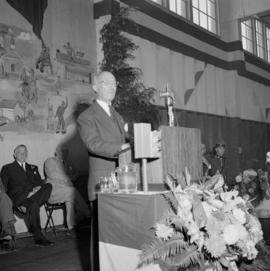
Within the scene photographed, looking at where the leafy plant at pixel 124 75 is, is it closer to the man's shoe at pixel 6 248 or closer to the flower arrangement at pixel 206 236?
the man's shoe at pixel 6 248

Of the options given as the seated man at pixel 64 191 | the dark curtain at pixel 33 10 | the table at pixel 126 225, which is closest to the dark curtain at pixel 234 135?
the seated man at pixel 64 191

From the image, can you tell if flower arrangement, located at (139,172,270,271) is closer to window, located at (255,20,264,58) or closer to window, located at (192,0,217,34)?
window, located at (192,0,217,34)

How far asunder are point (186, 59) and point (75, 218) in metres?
Answer: 5.11

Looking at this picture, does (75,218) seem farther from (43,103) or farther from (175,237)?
(175,237)

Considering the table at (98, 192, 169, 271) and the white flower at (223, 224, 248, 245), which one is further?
the table at (98, 192, 169, 271)

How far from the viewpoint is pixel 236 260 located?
→ 63.1 inches

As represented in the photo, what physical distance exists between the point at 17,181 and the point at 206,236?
4096 mm

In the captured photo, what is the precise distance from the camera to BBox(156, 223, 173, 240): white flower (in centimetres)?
162

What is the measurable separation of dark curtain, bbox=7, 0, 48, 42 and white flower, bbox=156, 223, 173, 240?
16.8 ft

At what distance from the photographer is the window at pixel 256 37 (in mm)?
12539

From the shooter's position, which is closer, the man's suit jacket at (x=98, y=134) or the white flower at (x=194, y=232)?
the white flower at (x=194, y=232)

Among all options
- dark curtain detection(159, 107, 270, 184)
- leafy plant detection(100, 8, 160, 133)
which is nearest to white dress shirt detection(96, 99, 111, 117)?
leafy plant detection(100, 8, 160, 133)

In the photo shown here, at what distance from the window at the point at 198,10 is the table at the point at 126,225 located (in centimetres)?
765

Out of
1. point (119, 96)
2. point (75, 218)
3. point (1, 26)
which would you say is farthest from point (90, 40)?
point (75, 218)
